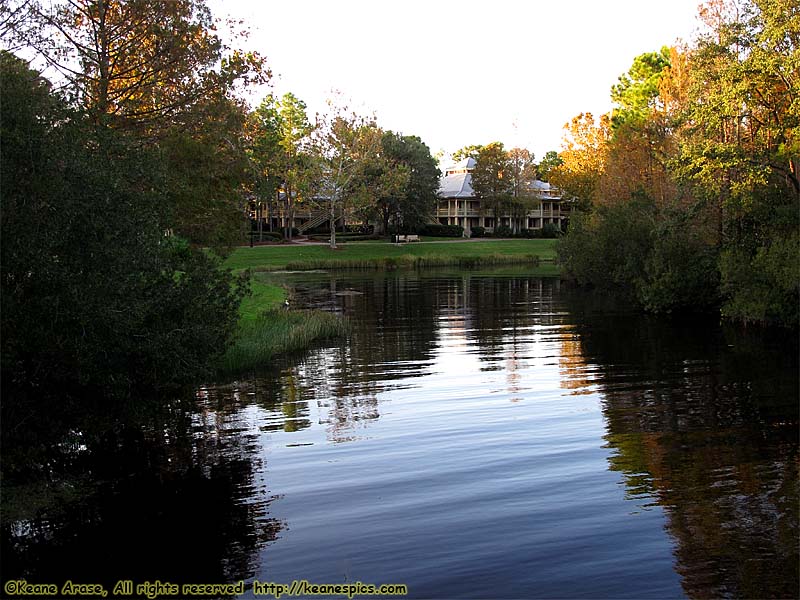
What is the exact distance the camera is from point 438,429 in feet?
50.2

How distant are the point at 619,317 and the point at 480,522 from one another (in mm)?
26094

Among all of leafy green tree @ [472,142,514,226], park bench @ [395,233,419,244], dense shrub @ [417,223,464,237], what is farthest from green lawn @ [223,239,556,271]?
leafy green tree @ [472,142,514,226]

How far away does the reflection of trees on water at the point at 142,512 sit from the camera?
931 centimetres

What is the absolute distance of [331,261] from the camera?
69.2m

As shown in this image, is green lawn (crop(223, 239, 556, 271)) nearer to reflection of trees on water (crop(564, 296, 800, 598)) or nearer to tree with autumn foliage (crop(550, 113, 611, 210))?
tree with autumn foliage (crop(550, 113, 611, 210))

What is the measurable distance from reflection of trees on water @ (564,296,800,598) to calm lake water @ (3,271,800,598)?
1.9 inches

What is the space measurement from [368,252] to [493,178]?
29.5m

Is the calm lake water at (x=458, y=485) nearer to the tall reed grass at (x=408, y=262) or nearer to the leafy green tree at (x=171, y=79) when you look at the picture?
the leafy green tree at (x=171, y=79)

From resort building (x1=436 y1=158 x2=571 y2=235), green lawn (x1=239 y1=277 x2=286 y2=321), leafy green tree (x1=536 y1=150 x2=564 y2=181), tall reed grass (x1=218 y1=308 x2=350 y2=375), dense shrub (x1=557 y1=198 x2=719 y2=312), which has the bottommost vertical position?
tall reed grass (x1=218 y1=308 x2=350 y2=375)

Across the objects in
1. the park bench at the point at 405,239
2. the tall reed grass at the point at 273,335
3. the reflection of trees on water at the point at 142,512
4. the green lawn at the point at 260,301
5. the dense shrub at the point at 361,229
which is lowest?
the reflection of trees on water at the point at 142,512

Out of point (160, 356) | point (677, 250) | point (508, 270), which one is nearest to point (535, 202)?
point (508, 270)

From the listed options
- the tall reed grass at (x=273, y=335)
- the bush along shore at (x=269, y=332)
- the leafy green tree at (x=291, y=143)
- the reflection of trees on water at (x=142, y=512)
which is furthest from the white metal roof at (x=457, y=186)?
the reflection of trees on water at (x=142, y=512)

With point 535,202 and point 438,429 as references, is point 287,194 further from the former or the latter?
point 438,429

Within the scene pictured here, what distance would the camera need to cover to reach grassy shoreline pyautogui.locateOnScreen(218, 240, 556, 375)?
27594 mm
